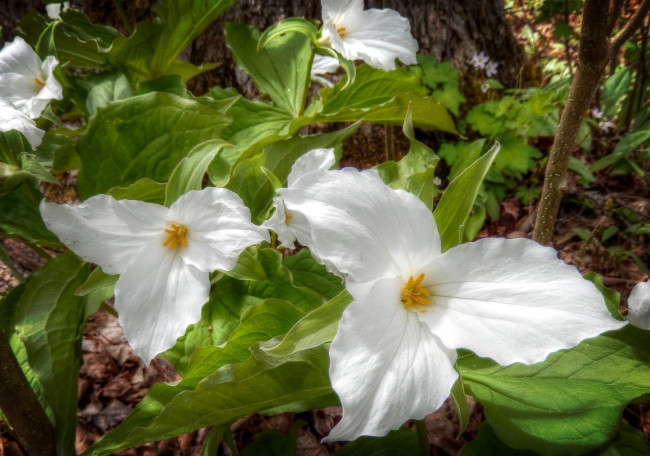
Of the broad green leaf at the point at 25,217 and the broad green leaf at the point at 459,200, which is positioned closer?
the broad green leaf at the point at 459,200

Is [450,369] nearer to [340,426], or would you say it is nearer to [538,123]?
[340,426]

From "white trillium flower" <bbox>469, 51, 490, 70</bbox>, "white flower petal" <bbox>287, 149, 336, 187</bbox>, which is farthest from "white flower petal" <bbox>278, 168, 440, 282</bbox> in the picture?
"white trillium flower" <bbox>469, 51, 490, 70</bbox>

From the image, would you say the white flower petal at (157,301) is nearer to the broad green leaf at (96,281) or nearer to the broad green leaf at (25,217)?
the broad green leaf at (96,281)

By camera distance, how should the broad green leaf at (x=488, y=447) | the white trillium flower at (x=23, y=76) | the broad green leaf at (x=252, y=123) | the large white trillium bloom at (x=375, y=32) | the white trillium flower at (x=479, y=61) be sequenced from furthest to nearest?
the white trillium flower at (x=479, y=61) < the broad green leaf at (x=252, y=123) < the large white trillium bloom at (x=375, y=32) < the white trillium flower at (x=23, y=76) < the broad green leaf at (x=488, y=447)

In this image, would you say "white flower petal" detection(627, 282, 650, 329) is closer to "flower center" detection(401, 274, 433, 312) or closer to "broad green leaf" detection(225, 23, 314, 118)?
"flower center" detection(401, 274, 433, 312)

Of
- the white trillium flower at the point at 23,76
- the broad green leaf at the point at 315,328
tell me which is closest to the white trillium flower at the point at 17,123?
the white trillium flower at the point at 23,76
